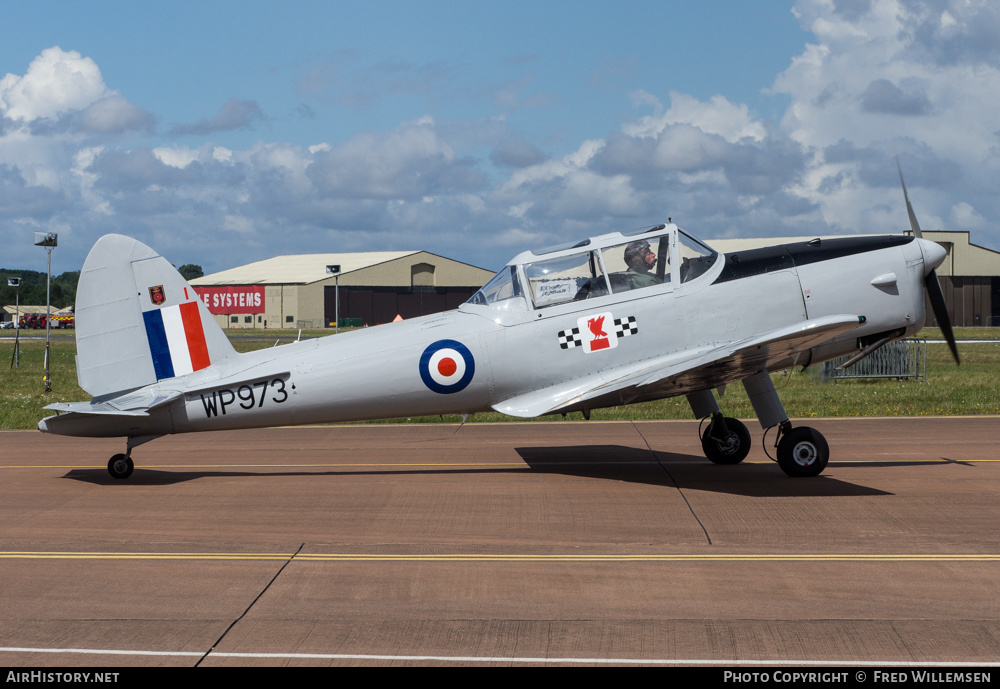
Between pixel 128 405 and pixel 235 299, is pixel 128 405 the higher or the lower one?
the lower one

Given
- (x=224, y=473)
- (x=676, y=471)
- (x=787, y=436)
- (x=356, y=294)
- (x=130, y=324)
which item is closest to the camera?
(x=130, y=324)

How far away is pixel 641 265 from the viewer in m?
10.5

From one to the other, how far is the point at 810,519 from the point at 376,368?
5.06 metres

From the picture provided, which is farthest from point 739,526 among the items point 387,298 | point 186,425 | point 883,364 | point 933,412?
point 387,298

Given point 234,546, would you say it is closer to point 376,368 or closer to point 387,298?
point 376,368

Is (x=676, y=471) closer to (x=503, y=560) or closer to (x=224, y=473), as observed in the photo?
(x=503, y=560)

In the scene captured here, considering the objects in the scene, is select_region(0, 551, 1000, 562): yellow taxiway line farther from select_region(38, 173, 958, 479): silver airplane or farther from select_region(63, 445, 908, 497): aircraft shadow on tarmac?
select_region(38, 173, 958, 479): silver airplane

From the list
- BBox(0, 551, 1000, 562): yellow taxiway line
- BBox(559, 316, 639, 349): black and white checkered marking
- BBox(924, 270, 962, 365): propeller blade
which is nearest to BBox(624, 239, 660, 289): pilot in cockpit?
BBox(559, 316, 639, 349): black and white checkered marking

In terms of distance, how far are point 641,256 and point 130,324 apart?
20.1 ft

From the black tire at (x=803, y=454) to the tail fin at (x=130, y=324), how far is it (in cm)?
700

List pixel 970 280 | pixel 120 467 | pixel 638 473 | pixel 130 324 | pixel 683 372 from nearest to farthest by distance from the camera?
pixel 683 372
pixel 130 324
pixel 120 467
pixel 638 473
pixel 970 280

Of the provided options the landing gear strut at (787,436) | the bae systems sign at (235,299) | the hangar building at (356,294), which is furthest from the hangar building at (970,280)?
the landing gear strut at (787,436)

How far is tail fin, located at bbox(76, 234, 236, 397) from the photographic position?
407 inches

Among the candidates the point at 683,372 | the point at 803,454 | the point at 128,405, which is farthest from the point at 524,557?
the point at 128,405
